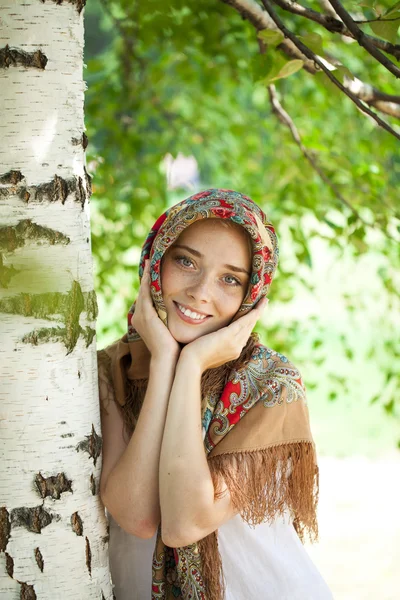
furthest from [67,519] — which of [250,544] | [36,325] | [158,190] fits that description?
[158,190]

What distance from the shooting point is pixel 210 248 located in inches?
81.0

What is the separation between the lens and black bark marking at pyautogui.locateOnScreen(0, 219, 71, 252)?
1.55m

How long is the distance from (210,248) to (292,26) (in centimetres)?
227

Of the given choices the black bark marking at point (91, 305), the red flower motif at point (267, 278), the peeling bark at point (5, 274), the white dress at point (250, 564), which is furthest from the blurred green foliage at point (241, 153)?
the peeling bark at point (5, 274)

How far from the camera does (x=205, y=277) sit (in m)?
2.04

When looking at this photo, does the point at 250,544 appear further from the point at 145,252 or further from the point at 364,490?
the point at 364,490

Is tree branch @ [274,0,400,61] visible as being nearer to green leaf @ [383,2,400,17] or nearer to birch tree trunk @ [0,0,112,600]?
green leaf @ [383,2,400,17]

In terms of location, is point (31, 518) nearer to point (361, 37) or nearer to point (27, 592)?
point (27, 592)

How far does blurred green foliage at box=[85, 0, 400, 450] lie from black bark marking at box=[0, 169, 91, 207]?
5.79 ft

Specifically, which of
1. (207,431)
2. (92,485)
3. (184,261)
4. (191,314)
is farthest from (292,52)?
(92,485)

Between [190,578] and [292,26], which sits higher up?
[292,26]

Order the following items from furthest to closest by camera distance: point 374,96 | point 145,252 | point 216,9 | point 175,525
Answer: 1. point 216,9
2. point 374,96
3. point 145,252
4. point 175,525

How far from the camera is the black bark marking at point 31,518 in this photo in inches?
63.4

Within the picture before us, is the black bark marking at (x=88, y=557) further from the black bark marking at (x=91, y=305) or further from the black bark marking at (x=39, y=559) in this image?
the black bark marking at (x=91, y=305)
